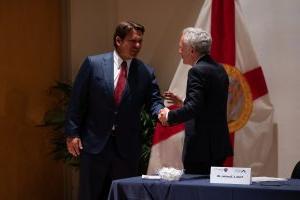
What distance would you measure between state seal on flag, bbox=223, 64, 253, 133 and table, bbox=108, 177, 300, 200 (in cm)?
166

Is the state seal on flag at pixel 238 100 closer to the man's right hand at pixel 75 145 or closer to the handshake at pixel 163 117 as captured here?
the handshake at pixel 163 117

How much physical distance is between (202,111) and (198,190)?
2.14ft

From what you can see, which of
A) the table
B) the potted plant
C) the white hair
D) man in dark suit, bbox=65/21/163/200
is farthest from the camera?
the potted plant

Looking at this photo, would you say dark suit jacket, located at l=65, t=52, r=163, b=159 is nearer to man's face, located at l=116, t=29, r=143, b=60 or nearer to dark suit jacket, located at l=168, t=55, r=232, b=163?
man's face, located at l=116, t=29, r=143, b=60

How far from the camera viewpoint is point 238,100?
447 cm

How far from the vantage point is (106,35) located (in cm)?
541

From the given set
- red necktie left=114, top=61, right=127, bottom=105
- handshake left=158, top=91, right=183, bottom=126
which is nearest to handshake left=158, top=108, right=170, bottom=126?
handshake left=158, top=91, right=183, bottom=126

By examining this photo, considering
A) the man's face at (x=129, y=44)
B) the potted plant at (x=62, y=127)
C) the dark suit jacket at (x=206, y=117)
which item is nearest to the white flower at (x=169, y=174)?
the dark suit jacket at (x=206, y=117)

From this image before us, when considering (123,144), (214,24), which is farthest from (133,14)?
(123,144)

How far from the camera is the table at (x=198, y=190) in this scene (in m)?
2.54

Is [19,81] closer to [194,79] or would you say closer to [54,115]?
[54,115]

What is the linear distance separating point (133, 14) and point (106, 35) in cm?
34

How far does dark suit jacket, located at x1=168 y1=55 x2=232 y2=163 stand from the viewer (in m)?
3.18

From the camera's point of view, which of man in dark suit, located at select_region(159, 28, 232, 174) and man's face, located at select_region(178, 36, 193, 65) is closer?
man in dark suit, located at select_region(159, 28, 232, 174)
